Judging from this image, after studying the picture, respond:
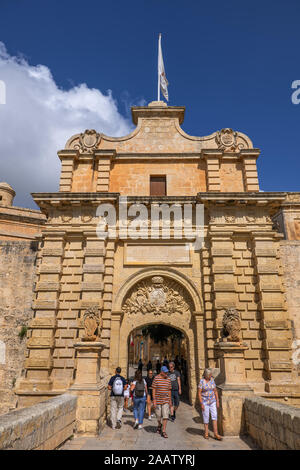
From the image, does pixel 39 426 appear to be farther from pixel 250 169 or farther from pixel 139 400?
pixel 250 169

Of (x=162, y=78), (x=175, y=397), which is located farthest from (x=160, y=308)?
(x=162, y=78)

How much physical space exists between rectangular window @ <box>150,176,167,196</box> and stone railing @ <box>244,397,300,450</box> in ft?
27.0

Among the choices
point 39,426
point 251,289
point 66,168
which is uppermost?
point 66,168

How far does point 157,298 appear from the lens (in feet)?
38.5

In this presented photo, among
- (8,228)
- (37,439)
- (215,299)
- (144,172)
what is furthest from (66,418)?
(8,228)

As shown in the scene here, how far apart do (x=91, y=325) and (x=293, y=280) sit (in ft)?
27.4

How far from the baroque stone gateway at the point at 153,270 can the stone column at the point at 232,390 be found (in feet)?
1.32

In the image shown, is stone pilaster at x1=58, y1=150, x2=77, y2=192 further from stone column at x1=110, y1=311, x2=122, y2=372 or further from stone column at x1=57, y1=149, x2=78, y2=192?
stone column at x1=110, y1=311, x2=122, y2=372

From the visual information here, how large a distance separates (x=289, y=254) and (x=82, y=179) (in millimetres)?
9110

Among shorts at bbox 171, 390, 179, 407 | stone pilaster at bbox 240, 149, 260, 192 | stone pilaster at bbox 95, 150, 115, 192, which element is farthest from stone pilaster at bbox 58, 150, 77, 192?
shorts at bbox 171, 390, 179, 407

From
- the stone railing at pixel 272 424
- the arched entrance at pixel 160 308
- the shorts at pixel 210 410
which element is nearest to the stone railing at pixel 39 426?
the shorts at pixel 210 410

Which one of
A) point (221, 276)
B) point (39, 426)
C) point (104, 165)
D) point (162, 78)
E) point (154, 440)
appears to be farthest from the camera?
point (162, 78)

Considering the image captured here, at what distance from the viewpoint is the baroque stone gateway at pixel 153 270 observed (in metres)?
10.4

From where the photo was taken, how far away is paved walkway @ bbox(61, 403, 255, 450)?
252 inches
